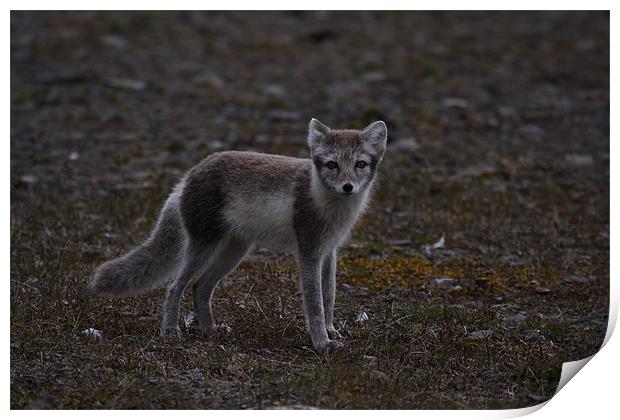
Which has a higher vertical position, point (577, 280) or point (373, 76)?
point (577, 280)

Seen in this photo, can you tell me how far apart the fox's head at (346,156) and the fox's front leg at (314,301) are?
570 millimetres

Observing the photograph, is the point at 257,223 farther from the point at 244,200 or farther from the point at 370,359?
the point at 370,359

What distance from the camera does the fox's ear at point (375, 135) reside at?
20.3 feet

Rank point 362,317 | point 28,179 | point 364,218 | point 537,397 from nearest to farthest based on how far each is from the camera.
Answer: point 537,397 < point 362,317 < point 364,218 < point 28,179

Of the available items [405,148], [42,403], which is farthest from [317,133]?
[405,148]

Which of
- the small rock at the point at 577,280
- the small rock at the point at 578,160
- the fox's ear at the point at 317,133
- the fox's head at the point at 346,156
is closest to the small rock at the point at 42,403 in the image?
the fox's head at the point at 346,156

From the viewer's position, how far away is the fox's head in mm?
6055

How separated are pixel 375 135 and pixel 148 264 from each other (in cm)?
190

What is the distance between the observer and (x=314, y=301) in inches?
246

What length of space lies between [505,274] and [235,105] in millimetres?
6578

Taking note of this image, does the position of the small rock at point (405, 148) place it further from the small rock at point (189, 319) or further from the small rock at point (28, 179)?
the small rock at point (189, 319)

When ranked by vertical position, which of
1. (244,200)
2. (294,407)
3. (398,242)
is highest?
(244,200)

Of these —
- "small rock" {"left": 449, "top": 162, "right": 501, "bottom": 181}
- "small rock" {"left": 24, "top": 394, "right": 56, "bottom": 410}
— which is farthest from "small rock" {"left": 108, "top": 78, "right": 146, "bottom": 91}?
"small rock" {"left": 24, "top": 394, "right": 56, "bottom": 410}

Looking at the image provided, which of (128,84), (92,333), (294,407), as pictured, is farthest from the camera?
(128,84)
